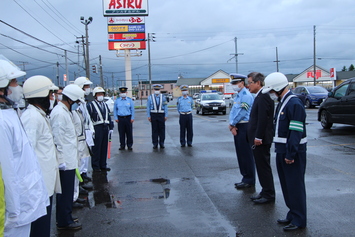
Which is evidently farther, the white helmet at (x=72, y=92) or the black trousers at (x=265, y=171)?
the black trousers at (x=265, y=171)

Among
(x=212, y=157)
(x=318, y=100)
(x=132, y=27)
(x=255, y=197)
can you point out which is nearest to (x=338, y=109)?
(x=212, y=157)

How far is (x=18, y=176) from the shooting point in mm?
2387

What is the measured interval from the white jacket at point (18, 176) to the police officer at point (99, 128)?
5.20m

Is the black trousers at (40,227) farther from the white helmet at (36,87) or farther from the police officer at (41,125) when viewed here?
the white helmet at (36,87)

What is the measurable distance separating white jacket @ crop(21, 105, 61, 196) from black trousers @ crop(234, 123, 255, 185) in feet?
11.9

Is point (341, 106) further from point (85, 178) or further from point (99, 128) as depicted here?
point (85, 178)

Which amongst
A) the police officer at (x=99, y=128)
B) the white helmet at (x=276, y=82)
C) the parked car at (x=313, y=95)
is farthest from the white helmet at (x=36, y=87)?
the parked car at (x=313, y=95)

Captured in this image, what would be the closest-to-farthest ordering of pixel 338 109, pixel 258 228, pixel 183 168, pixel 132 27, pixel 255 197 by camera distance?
pixel 258 228
pixel 255 197
pixel 183 168
pixel 338 109
pixel 132 27

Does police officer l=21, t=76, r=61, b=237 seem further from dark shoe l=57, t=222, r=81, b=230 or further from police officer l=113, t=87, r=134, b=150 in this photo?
police officer l=113, t=87, r=134, b=150

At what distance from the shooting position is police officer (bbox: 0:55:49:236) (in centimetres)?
223

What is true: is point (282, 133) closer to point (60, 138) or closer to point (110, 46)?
point (60, 138)

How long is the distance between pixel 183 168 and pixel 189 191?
1885mm

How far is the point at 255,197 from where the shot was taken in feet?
17.9

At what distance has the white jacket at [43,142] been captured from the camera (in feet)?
11.4
